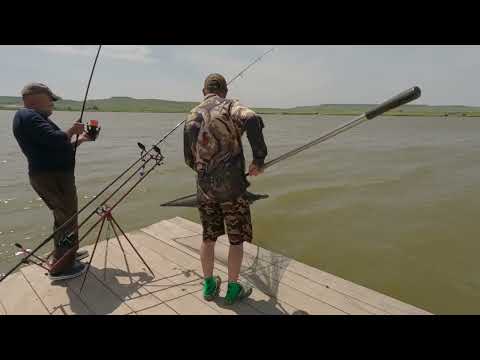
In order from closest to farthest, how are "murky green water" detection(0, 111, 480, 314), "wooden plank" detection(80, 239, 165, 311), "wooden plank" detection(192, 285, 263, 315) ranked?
1. "wooden plank" detection(192, 285, 263, 315)
2. "wooden plank" detection(80, 239, 165, 311)
3. "murky green water" detection(0, 111, 480, 314)

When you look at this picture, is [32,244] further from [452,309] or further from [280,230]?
[452,309]

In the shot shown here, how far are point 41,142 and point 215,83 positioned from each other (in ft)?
5.92

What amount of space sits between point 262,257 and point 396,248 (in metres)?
3.19

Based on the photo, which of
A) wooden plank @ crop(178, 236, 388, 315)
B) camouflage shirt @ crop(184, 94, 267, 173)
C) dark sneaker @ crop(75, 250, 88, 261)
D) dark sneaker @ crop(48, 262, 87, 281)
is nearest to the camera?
camouflage shirt @ crop(184, 94, 267, 173)

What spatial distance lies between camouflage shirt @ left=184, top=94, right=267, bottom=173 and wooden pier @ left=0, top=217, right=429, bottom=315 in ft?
4.48

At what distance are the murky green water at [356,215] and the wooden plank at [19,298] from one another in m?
2.07

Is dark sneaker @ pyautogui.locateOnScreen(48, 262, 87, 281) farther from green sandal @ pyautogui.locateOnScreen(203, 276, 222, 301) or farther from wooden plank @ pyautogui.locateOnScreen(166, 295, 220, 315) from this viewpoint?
green sandal @ pyautogui.locateOnScreen(203, 276, 222, 301)

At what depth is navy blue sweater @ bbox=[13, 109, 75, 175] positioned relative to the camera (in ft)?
11.2

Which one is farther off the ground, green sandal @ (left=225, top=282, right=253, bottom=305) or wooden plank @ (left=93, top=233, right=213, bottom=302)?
green sandal @ (left=225, top=282, right=253, bottom=305)

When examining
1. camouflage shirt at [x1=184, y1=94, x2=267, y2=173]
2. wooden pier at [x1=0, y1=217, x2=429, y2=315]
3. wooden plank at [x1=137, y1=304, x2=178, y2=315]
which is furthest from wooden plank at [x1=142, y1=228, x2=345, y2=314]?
camouflage shirt at [x1=184, y1=94, x2=267, y2=173]

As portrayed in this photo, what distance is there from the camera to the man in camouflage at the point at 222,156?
293 cm

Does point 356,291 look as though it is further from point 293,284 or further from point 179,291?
point 179,291
